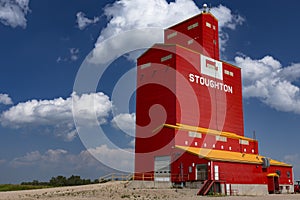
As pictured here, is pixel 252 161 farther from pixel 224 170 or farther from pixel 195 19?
pixel 195 19

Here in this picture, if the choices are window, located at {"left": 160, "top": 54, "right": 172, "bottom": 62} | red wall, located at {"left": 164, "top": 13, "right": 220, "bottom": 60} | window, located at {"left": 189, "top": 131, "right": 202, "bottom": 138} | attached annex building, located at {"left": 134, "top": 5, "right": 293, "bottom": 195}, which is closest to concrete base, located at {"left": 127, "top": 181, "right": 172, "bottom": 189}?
attached annex building, located at {"left": 134, "top": 5, "right": 293, "bottom": 195}

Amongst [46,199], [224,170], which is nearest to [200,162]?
[224,170]

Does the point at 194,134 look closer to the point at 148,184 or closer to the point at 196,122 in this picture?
the point at 196,122

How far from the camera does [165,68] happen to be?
47.3 metres

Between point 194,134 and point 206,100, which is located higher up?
point 206,100

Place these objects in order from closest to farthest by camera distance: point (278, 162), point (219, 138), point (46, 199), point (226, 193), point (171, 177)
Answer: point (46, 199), point (226, 193), point (171, 177), point (219, 138), point (278, 162)

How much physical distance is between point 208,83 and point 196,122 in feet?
21.6

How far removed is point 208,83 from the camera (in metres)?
49.9

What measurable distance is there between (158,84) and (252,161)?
1542 cm

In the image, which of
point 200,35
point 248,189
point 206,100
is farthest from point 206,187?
point 200,35

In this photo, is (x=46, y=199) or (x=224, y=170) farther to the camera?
(x=224, y=170)

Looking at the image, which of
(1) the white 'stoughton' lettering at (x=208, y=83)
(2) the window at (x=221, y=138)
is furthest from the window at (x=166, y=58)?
(2) the window at (x=221, y=138)

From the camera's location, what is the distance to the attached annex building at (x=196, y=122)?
37969mm

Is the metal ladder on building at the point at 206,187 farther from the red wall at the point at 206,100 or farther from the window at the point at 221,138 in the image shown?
the window at the point at 221,138
